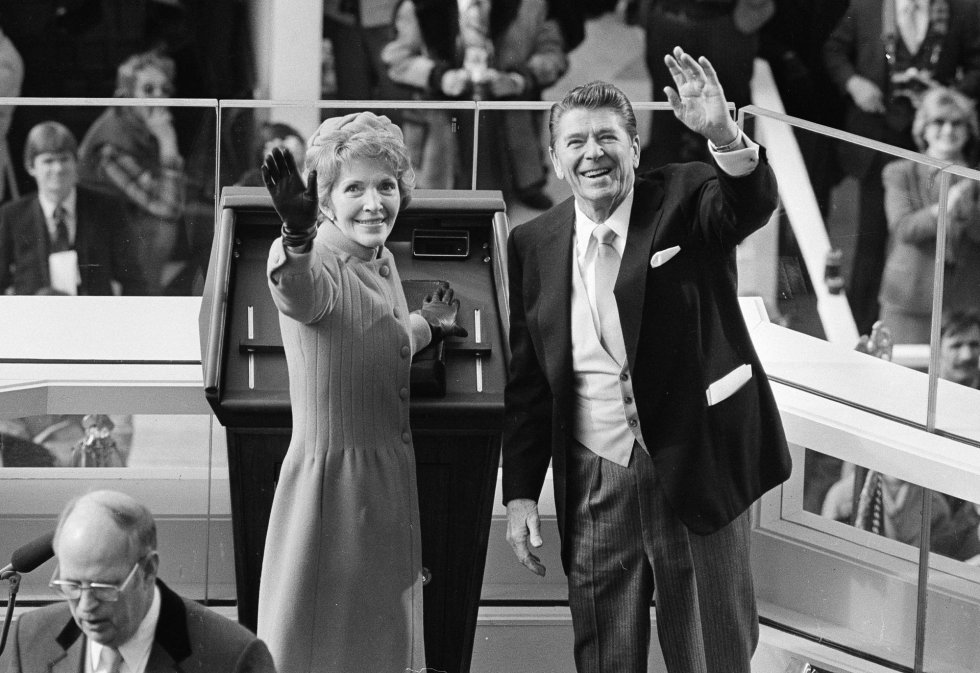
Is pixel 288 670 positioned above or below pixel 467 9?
below

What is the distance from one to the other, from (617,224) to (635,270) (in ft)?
0.36

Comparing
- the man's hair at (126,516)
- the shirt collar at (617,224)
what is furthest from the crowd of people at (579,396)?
the man's hair at (126,516)

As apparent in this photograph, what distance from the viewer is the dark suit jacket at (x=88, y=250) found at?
4.16 metres

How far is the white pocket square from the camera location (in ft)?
9.49

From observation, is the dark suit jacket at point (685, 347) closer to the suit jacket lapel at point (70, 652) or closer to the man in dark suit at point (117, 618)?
the man in dark suit at point (117, 618)

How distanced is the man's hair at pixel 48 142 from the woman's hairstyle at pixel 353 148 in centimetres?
154

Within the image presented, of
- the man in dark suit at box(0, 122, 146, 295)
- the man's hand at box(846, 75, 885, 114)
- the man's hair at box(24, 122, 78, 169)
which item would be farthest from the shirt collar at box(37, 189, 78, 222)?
→ the man's hand at box(846, 75, 885, 114)

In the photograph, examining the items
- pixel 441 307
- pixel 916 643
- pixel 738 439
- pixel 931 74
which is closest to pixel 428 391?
pixel 441 307

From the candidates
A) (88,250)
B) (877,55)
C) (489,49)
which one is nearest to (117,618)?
(88,250)

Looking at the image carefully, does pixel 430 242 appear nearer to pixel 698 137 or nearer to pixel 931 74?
pixel 698 137

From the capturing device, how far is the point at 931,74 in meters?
8.14

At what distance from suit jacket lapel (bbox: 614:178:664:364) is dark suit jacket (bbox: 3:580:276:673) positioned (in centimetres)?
100

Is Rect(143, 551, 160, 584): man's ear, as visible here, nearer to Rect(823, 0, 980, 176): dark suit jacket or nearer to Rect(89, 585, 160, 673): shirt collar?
Rect(89, 585, 160, 673): shirt collar

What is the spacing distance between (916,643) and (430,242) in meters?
1.69
